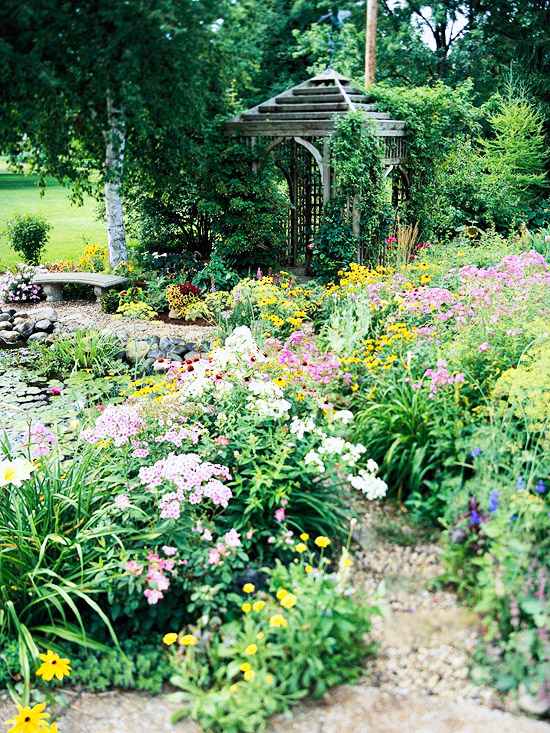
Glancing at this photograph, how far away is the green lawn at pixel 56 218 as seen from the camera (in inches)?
614

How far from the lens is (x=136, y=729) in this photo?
8.97ft

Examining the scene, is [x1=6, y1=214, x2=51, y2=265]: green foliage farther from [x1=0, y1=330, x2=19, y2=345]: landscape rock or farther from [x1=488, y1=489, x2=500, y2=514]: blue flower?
[x1=488, y1=489, x2=500, y2=514]: blue flower

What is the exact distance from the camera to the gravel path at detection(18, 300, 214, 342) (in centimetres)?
877

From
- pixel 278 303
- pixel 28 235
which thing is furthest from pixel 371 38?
pixel 278 303

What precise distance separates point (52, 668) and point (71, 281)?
822 cm

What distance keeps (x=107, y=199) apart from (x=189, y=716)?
9.09m

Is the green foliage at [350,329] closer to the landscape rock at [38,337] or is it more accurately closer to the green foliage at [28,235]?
the landscape rock at [38,337]

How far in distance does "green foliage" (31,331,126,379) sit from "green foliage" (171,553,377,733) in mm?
4858

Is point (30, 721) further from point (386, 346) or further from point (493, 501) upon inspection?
point (386, 346)

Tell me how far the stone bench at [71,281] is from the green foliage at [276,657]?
302 inches

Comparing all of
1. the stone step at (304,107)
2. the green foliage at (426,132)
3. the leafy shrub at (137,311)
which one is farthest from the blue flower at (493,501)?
the green foliage at (426,132)

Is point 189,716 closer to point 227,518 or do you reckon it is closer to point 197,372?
point 227,518

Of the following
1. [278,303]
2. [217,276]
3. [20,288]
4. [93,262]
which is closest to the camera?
[278,303]

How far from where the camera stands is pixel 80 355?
304 inches
